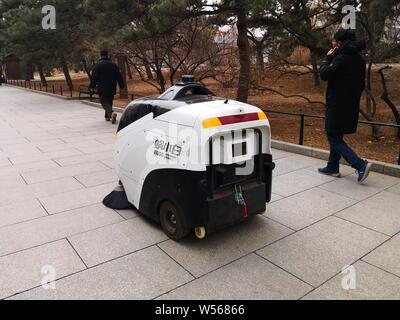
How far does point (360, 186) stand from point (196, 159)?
114 inches

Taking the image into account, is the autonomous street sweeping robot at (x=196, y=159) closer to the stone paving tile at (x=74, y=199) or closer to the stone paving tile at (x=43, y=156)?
the stone paving tile at (x=74, y=199)

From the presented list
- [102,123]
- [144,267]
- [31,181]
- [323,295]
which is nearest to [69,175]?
[31,181]

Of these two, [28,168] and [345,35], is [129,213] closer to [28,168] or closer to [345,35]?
[28,168]

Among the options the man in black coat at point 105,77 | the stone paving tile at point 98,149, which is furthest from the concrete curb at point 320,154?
the man in black coat at point 105,77

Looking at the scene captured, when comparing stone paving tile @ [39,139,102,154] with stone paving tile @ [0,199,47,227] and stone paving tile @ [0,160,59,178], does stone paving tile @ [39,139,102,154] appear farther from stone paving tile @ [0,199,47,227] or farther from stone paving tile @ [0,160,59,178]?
stone paving tile @ [0,199,47,227]

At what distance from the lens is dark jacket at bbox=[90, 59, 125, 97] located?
9383 mm

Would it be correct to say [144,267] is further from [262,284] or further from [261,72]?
[261,72]

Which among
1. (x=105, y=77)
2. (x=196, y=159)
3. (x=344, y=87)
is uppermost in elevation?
(x=105, y=77)

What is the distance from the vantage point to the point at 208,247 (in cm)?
315

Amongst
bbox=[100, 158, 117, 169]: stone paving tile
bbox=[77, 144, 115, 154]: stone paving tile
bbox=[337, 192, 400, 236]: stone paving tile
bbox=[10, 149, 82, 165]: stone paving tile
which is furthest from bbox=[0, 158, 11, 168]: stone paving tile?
bbox=[337, 192, 400, 236]: stone paving tile

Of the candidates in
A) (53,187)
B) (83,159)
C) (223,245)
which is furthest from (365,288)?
(83,159)

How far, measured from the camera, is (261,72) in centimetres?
1200

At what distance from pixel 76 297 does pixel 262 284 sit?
1381 mm

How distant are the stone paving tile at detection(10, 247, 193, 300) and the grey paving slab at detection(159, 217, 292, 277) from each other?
13 centimetres
